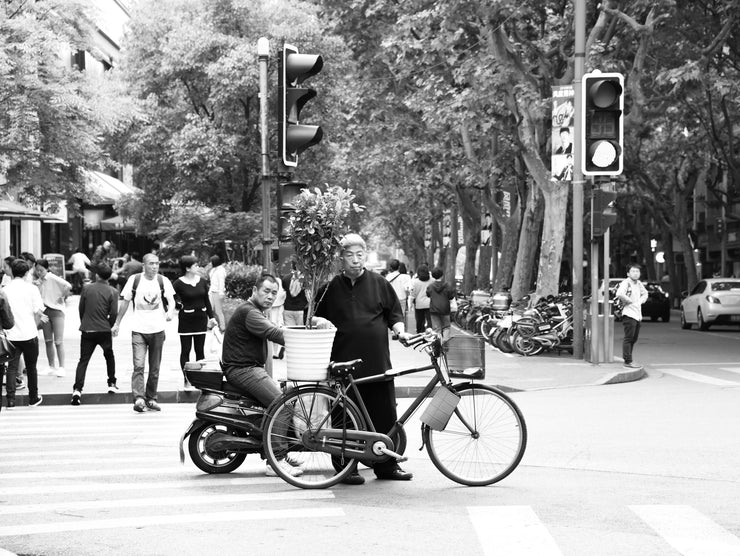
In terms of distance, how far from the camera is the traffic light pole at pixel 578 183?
1831 cm

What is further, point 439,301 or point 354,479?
point 439,301

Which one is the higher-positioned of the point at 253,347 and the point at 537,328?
the point at 253,347

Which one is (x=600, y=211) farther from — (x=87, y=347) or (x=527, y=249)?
(x=527, y=249)

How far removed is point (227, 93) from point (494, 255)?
37.6ft

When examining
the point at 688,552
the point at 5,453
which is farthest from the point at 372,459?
the point at 5,453

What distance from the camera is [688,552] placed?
584 centimetres

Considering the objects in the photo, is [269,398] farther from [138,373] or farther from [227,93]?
[227,93]

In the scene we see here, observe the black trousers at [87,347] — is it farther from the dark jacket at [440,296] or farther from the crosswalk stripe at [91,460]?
the dark jacket at [440,296]

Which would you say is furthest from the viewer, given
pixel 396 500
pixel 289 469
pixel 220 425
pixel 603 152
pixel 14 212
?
pixel 14 212

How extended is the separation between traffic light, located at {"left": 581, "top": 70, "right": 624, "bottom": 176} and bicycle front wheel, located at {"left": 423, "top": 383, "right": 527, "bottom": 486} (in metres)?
9.71

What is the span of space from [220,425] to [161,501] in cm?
→ 113

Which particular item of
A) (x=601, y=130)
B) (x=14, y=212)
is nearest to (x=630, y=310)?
(x=601, y=130)

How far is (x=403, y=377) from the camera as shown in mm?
16094

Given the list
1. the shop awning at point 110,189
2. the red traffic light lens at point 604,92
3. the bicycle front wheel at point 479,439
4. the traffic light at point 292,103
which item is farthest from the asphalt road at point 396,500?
the shop awning at point 110,189
